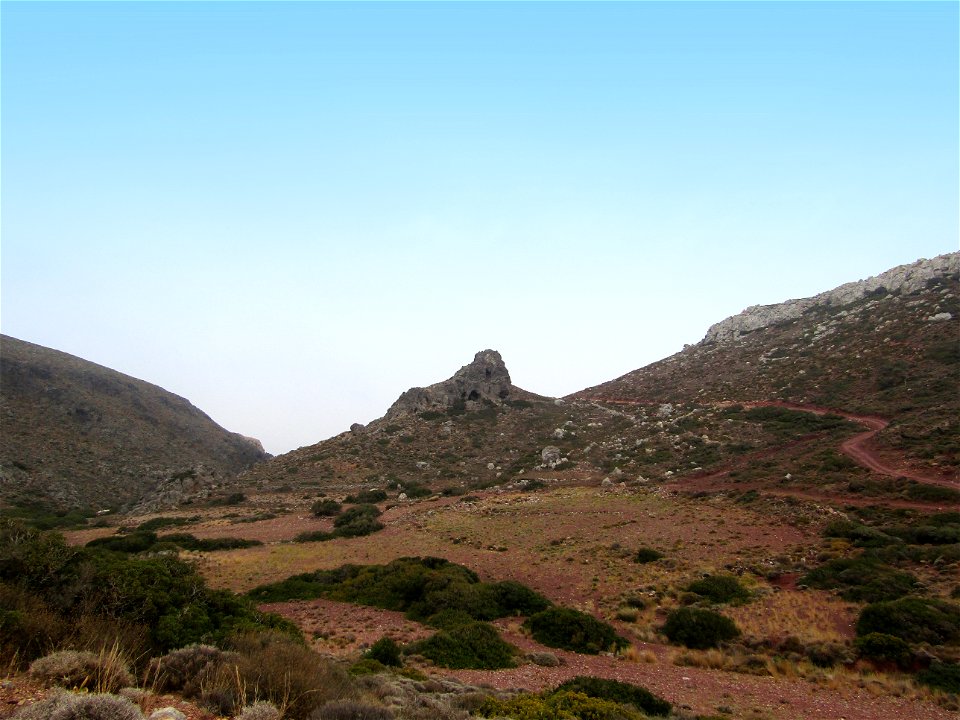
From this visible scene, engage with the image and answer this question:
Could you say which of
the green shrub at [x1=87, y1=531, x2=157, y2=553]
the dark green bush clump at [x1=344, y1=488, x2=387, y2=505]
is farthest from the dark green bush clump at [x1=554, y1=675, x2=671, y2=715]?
the dark green bush clump at [x1=344, y1=488, x2=387, y2=505]

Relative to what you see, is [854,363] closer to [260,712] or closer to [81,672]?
[260,712]

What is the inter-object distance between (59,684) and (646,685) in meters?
9.67

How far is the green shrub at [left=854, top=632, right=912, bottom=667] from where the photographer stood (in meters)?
11.2

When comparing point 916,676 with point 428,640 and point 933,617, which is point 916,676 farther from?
point 428,640

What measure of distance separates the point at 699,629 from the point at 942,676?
471 centimetres

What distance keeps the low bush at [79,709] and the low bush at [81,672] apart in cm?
90

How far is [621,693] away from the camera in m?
9.46

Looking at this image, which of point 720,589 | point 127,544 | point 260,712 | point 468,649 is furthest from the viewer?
point 127,544

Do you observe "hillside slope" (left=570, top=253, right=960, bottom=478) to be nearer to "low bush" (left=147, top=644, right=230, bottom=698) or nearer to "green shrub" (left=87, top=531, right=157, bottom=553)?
"low bush" (left=147, top=644, right=230, bottom=698)

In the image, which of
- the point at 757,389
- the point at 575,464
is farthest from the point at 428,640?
the point at 757,389

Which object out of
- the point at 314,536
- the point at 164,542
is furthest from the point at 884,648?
the point at 164,542

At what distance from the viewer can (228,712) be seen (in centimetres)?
543

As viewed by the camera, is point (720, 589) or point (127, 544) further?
point (127, 544)

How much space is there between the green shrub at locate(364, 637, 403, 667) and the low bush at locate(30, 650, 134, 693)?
640 cm
